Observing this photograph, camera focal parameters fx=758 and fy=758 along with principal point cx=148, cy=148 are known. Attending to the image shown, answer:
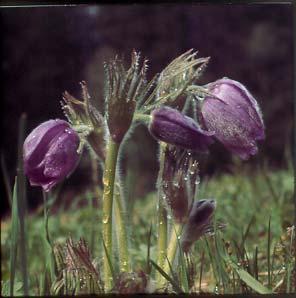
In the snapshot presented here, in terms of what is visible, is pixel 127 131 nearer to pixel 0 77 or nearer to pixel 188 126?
pixel 188 126

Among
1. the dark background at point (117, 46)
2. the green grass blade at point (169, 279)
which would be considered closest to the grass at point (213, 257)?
the green grass blade at point (169, 279)

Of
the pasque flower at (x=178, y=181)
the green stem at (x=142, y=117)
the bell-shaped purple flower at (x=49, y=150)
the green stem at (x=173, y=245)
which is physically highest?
the green stem at (x=142, y=117)

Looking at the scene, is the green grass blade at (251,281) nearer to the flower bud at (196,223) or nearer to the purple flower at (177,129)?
the flower bud at (196,223)

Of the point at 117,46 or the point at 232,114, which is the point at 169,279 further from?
the point at 117,46

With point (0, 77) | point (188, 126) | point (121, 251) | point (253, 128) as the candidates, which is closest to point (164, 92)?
point (188, 126)

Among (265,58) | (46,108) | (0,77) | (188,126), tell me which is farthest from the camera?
(265,58)

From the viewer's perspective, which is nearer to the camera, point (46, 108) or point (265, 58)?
point (46, 108)

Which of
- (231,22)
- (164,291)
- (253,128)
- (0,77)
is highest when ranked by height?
(231,22)
